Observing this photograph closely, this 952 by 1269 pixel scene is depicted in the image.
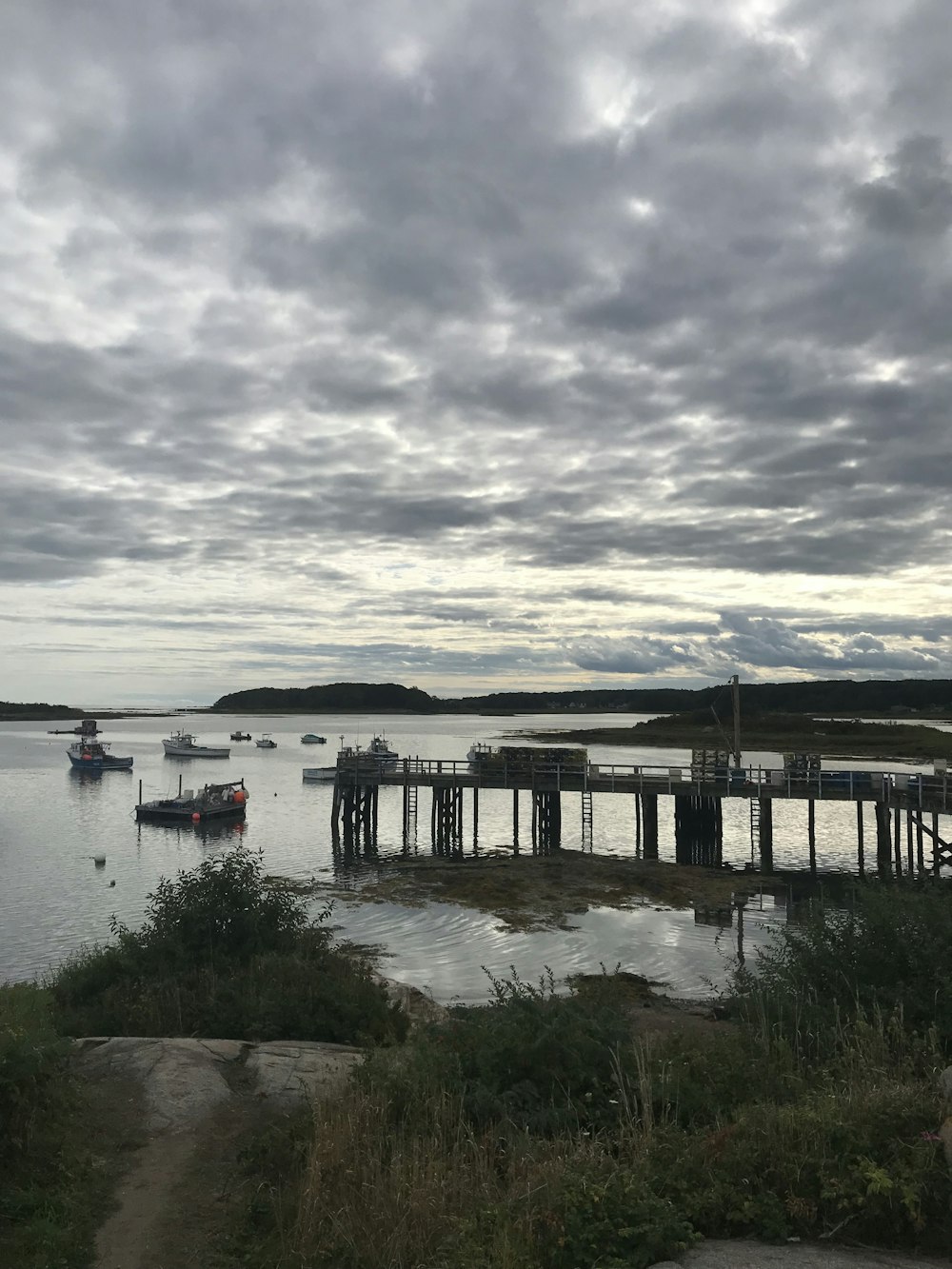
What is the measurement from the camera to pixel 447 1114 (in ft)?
26.9

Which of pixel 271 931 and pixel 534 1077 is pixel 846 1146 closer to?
pixel 534 1077

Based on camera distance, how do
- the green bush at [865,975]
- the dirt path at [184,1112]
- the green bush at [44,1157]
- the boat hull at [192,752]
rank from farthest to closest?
the boat hull at [192,752], the green bush at [865,975], the dirt path at [184,1112], the green bush at [44,1157]

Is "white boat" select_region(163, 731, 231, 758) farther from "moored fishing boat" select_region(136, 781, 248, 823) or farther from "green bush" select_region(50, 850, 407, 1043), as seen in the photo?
"green bush" select_region(50, 850, 407, 1043)

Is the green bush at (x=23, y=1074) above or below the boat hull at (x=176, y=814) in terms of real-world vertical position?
above

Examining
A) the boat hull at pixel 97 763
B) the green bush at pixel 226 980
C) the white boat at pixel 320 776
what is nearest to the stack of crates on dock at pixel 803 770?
A: the green bush at pixel 226 980

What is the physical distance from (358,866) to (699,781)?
1714 cm

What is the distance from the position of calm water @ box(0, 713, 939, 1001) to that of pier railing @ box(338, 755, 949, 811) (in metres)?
3.75

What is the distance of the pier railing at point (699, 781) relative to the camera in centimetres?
4007

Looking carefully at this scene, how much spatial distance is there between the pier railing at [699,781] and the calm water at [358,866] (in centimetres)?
375

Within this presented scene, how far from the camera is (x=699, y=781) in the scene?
150 feet

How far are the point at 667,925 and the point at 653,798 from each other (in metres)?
15.7

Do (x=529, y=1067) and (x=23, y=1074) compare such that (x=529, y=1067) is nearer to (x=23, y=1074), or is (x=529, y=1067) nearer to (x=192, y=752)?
(x=23, y=1074)

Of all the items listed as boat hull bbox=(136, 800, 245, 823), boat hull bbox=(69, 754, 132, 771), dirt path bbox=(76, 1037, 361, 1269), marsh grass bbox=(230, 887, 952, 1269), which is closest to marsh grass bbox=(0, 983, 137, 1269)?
dirt path bbox=(76, 1037, 361, 1269)

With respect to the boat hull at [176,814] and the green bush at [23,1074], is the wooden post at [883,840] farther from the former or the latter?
the boat hull at [176,814]
